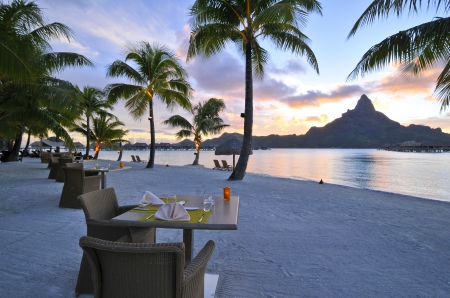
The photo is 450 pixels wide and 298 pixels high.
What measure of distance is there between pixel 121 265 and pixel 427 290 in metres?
2.57

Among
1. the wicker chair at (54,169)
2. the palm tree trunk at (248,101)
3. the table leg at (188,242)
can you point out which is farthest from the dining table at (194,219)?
the wicker chair at (54,169)

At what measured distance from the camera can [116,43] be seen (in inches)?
456

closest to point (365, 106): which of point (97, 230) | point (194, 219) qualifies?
point (194, 219)

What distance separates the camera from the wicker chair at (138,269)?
112cm

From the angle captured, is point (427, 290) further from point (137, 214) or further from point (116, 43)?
point (116, 43)

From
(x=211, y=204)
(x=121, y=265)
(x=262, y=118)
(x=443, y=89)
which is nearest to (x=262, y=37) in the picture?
(x=443, y=89)

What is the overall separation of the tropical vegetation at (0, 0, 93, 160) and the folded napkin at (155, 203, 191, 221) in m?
4.76

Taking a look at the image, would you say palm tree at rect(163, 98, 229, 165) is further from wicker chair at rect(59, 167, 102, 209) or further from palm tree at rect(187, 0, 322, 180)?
wicker chair at rect(59, 167, 102, 209)

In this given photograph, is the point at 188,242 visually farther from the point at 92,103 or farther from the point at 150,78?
the point at 92,103

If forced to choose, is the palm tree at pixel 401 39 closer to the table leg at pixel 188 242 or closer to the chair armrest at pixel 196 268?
the table leg at pixel 188 242

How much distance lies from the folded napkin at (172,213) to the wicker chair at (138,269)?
2.00 ft

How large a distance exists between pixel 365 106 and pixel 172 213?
387ft

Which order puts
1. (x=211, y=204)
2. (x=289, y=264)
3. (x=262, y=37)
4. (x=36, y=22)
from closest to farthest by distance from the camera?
1. (x=211, y=204)
2. (x=289, y=264)
3. (x=36, y=22)
4. (x=262, y=37)

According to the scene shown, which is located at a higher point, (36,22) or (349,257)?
(36,22)
